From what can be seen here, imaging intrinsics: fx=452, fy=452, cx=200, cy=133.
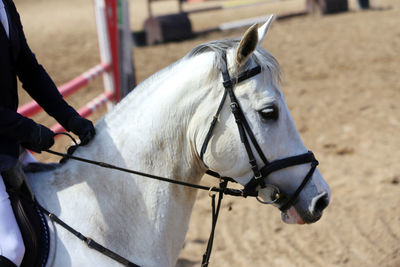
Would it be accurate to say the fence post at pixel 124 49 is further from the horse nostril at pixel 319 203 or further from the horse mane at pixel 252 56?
the horse nostril at pixel 319 203

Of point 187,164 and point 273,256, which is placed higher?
point 187,164

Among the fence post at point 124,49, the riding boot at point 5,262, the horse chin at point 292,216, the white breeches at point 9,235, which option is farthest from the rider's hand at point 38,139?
the fence post at point 124,49

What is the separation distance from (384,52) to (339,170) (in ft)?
17.9

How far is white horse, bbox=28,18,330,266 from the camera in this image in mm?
2307

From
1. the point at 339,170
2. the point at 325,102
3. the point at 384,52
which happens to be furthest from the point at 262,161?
the point at 384,52

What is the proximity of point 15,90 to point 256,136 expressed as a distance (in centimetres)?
130

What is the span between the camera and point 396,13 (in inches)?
545

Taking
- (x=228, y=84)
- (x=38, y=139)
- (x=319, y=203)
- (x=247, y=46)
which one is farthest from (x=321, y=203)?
(x=38, y=139)

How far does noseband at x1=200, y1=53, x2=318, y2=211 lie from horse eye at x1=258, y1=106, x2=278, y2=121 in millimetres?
94

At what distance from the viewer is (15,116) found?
87.0 inches

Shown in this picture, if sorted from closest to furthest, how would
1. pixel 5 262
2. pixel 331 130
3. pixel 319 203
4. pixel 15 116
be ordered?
1. pixel 5 262
2. pixel 15 116
3. pixel 319 203
4. pixel 331 130

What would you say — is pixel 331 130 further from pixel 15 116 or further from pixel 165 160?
pixel 15 116

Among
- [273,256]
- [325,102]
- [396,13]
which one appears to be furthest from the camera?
[396,13]

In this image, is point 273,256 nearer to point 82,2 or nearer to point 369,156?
point 369,156
